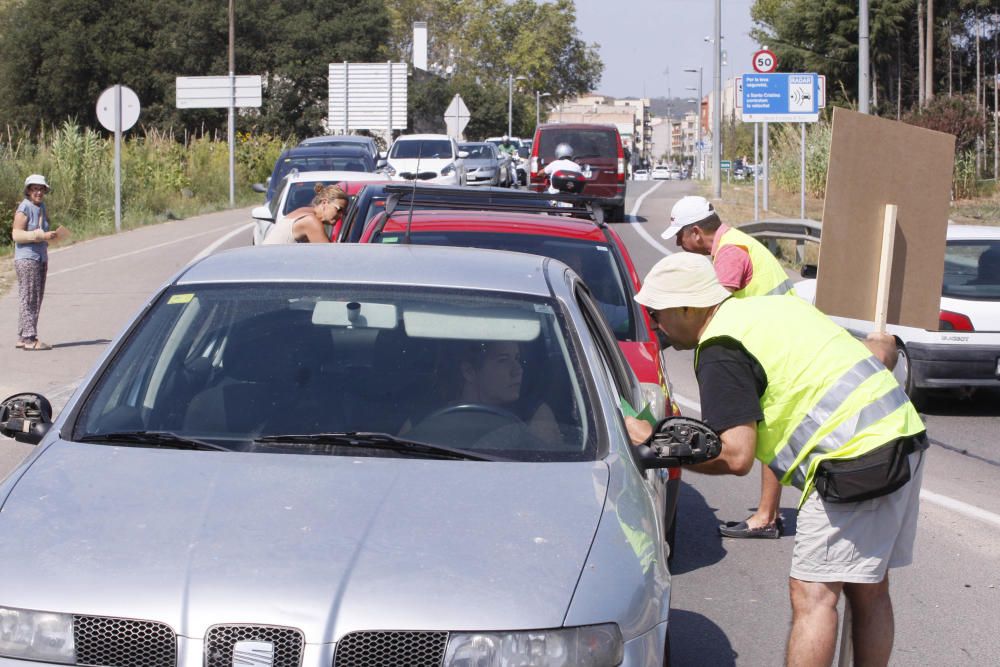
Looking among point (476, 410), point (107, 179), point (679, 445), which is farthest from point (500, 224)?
point (107, 179)

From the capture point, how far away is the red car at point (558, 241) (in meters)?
7.09

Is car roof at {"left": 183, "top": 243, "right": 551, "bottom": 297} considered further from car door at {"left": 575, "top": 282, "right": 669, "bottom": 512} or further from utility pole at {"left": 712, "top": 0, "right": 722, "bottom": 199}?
utility pole at {"left": 712, "top": 0, "right": 722, "bottom": 199}

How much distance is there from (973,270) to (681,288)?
24.6 feet

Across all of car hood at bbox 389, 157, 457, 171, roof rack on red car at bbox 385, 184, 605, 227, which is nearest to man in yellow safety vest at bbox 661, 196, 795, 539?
roof rack on red car at bbox 385, 184, 605, 227

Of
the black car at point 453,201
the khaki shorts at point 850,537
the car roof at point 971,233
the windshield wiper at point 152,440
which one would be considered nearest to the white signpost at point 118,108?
the black car at point 453,201

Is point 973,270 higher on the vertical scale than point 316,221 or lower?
lower

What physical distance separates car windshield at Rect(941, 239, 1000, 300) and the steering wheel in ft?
23.5

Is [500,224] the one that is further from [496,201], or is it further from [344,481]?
[344,481]

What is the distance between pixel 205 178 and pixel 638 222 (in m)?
13.2

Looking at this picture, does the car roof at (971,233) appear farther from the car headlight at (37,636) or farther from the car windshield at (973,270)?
the car headlight at (37,636)

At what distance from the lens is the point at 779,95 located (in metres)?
24.5

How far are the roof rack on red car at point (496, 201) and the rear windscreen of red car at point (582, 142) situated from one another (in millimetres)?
20247

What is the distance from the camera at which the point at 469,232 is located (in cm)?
739

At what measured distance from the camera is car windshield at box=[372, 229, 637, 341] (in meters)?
7.25
